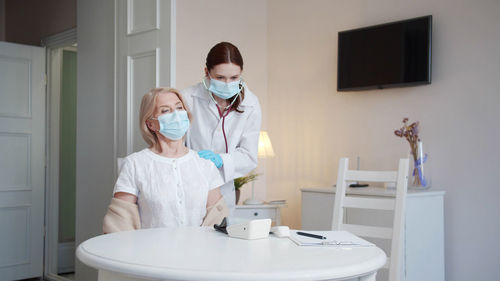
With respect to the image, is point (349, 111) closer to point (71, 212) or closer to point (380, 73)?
point (380, 73)

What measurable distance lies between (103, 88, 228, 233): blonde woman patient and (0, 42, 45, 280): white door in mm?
2712

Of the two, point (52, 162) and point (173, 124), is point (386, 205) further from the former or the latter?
point (52, 162)

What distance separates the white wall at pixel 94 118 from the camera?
11.2 ft

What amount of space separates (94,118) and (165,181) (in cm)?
175

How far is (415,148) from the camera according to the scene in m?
3.12

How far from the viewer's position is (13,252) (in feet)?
14.2

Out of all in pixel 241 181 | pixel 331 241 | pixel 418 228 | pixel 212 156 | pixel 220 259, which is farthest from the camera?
pixel 241 181

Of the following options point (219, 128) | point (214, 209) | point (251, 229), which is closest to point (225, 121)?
point (219, 128)

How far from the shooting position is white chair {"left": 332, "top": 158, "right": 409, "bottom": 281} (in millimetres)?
1908

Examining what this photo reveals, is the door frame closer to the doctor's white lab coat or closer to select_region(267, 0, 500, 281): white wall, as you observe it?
select_region(267, 0, 500, 281): white wall

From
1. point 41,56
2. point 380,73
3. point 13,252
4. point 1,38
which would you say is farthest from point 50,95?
point 380,73

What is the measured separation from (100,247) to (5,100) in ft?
11.3

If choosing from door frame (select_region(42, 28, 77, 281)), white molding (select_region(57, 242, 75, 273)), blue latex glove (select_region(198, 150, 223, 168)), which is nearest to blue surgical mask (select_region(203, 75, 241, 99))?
blue latex glove (select_region(198, 150, 223, 168))

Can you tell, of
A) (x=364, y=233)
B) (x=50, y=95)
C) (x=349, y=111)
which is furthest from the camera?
(x=50, y=95)
